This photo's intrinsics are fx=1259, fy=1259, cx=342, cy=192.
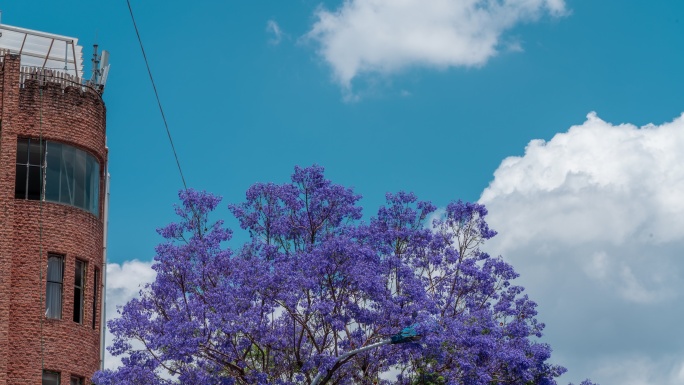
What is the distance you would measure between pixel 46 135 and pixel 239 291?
7.78 metres

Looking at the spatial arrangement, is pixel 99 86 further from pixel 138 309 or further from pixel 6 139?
pixel 138 309

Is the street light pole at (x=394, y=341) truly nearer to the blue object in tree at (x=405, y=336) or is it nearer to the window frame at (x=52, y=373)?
the blue object in tree at (x=405, y=336)

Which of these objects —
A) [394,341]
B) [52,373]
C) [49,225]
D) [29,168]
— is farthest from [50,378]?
[394,341]

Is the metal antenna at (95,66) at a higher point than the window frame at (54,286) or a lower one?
higher

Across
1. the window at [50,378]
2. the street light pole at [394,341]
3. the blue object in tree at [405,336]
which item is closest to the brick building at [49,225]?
the window at [50,378]

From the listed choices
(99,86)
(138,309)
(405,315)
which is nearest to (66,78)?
(99,86)

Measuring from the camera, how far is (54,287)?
122 feet

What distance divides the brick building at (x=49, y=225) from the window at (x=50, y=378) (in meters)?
0.03

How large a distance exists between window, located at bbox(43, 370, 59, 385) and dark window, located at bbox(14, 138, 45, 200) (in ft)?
17.0

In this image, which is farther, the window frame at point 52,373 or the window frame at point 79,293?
the window frame at point 79,293

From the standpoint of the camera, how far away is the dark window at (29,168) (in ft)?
123

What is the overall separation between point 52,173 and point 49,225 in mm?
1659

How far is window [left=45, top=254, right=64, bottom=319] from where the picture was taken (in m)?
37.2

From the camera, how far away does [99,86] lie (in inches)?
1578
